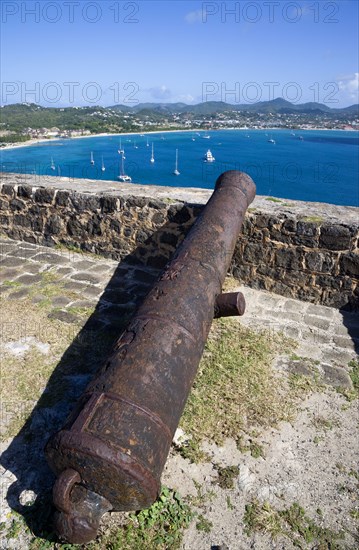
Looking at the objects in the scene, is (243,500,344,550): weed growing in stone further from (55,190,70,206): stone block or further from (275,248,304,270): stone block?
(55,190,70,206): stone block

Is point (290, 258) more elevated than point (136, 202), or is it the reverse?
point (136, 202)

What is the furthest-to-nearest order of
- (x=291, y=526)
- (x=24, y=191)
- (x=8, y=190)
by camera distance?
(x=8, y=190)
(x=24, y=191)
(x=291, y=526)

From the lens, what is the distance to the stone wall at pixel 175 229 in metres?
4.84

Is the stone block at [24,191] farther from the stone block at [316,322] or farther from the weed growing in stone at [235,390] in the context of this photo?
the stone block at [316,322]

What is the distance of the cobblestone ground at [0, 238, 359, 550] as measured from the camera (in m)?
2.55

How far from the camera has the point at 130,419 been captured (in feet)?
6.09

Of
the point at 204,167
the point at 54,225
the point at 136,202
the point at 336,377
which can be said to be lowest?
the point at 336,377

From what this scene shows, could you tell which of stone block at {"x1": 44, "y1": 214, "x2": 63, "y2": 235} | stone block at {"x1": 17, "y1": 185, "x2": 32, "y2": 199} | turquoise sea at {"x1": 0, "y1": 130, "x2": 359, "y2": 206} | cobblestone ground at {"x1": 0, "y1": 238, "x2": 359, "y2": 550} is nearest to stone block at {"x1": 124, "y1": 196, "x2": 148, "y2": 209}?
cobblestone ground at {"x1": 0, "y1": 238, "x2": 359, "y2": 550}

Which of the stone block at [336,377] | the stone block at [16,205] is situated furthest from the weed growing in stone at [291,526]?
the stone block at [16,205]

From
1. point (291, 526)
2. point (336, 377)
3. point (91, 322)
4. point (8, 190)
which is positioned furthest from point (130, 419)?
point (8, 190)

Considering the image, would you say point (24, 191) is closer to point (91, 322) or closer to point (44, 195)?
point (44, 195)

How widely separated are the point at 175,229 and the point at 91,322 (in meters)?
1.98

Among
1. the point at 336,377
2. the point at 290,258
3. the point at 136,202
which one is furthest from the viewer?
the point at 136,202

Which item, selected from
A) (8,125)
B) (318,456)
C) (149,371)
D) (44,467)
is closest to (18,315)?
(44,467)
